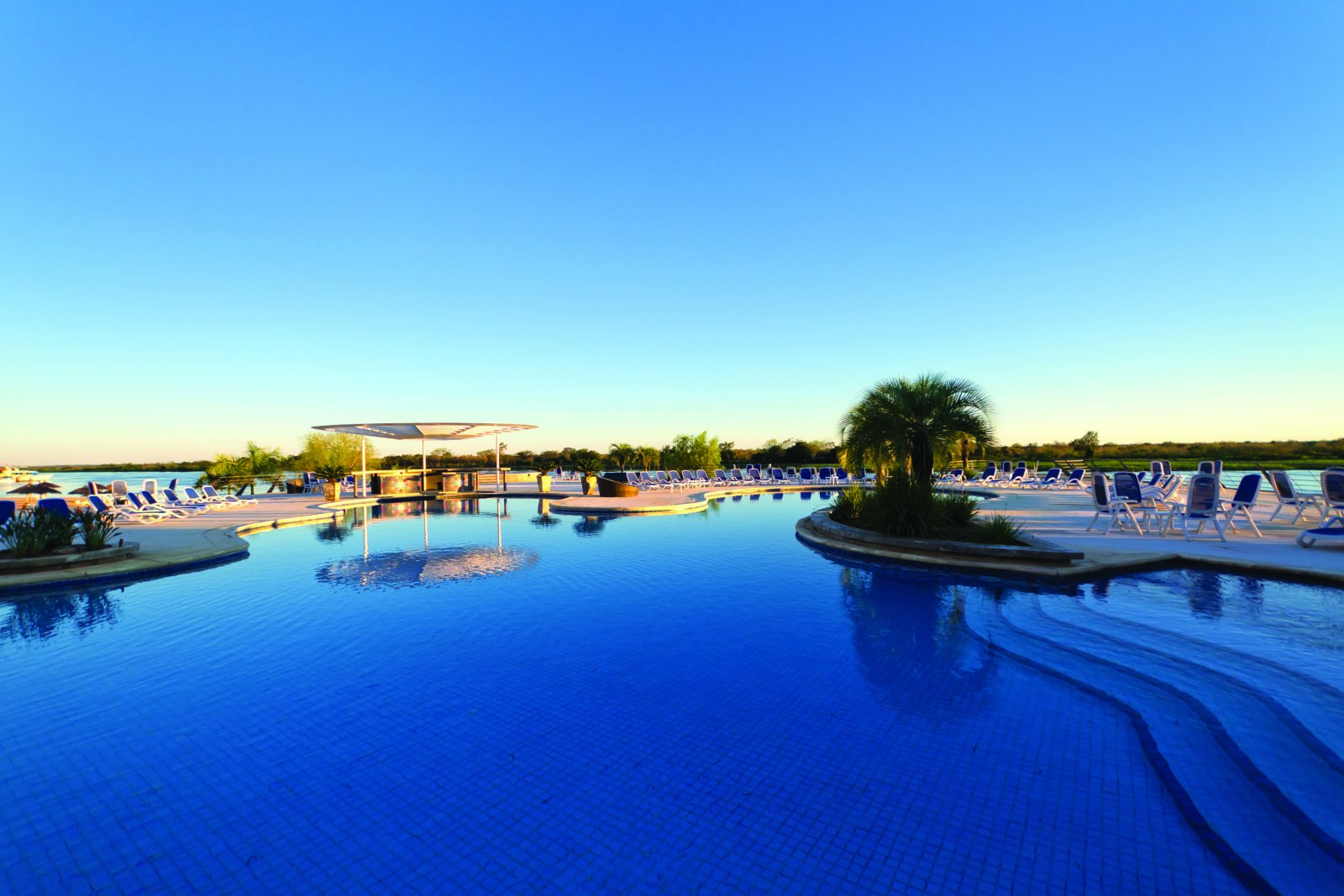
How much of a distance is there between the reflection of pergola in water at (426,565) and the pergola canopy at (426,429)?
28.5ft

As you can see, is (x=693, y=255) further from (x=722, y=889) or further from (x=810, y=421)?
(x=722, y=889)

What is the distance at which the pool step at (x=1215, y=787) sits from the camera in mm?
1869

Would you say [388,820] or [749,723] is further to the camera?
[749,723]

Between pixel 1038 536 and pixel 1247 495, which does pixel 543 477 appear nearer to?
pixel 1038 536

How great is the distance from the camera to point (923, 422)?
9828 mm

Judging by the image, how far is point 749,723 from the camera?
123 inches

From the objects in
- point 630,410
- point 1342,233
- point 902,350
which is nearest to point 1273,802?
point 1342,233

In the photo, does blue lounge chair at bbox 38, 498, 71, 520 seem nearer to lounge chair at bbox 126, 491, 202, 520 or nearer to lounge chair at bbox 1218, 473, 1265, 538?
lounge chair at bbox 126, 491, 202, 520

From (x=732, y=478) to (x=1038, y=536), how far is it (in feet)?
54.4

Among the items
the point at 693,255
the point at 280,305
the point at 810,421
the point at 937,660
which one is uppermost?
the point at 693,255

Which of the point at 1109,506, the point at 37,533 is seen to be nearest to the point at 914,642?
the point at 1109,506

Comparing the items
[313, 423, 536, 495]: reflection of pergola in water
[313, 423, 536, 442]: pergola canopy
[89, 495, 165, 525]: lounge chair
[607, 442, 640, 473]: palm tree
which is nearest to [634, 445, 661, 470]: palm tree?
[607, 442, 640, 473]: palm tree

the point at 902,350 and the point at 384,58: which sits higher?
the point at 384,58

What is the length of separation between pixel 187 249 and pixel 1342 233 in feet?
106
